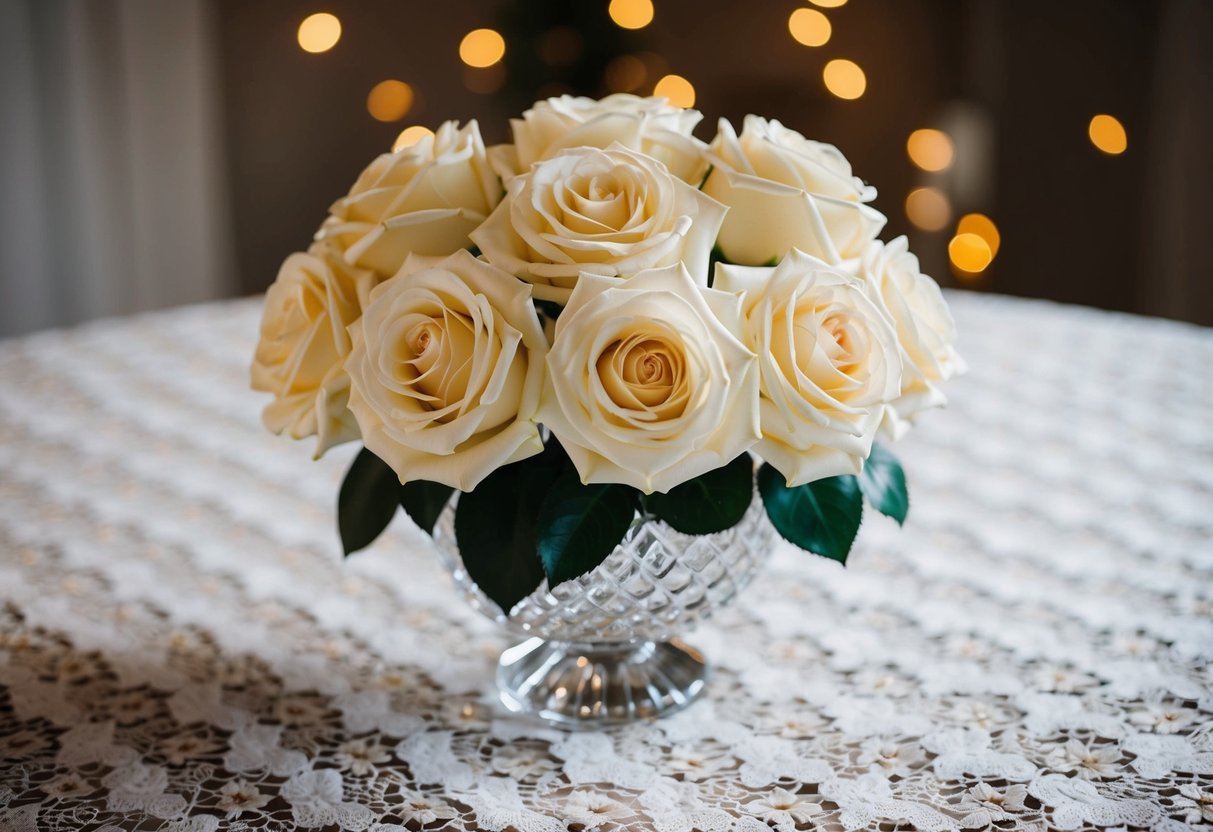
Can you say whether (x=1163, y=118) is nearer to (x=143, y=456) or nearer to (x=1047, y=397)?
(x=1047, y=397)

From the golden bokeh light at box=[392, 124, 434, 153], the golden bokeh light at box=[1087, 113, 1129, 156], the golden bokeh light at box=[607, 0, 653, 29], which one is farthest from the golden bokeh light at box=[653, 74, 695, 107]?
the golden bokeh light at box=[392, 124, 434, 153]

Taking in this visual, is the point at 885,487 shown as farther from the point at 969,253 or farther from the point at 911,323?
the point at 969,253

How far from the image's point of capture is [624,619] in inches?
28.4

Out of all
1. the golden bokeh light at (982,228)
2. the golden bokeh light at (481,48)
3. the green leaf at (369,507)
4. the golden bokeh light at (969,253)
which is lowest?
the golden bokeh light at (969,253)

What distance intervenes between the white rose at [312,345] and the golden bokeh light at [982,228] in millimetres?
3164

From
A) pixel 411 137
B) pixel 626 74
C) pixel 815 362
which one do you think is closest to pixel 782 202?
pixel 815 362

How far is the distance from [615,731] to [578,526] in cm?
18

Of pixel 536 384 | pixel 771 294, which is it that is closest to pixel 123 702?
pixel 536 384

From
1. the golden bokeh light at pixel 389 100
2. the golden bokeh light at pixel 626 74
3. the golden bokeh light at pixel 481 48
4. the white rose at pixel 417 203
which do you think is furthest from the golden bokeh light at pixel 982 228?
the white rose at pixel 417 203

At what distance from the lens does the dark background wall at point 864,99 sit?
10.3ft

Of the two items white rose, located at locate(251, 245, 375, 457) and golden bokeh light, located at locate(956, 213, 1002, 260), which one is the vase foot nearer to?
white rose, located at locate(251, 245, 375, 457)

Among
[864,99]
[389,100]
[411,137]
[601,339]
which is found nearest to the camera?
→ [601,339]

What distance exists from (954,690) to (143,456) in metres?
0.83

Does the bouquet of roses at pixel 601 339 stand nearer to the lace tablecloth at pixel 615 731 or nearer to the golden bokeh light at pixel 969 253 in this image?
the lace tablecloth at pixel 615 731
